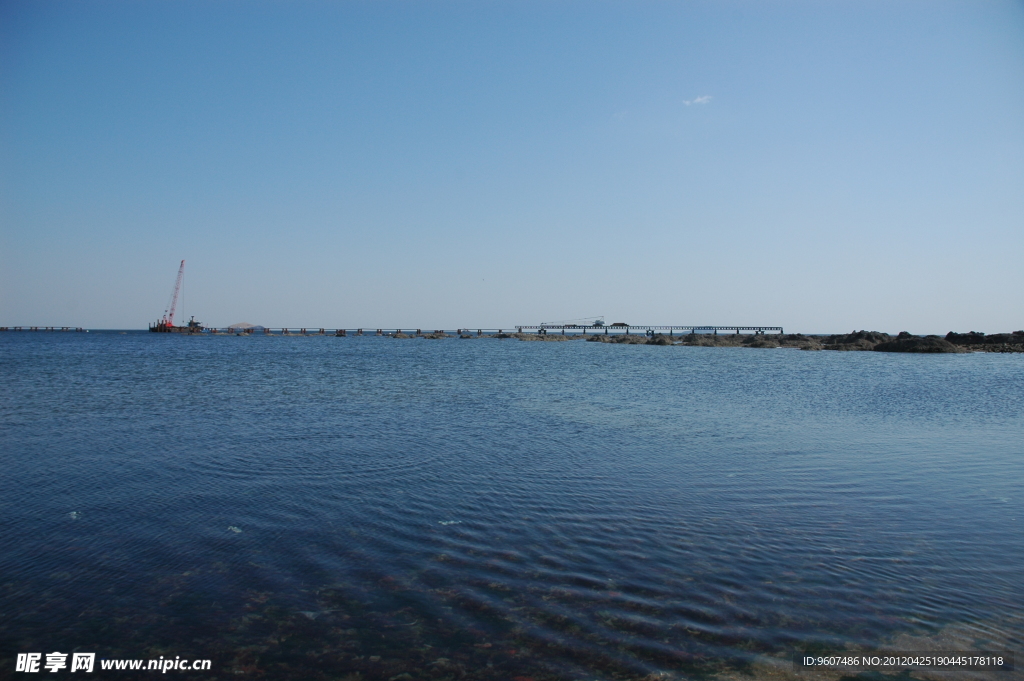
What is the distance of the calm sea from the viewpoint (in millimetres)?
6547

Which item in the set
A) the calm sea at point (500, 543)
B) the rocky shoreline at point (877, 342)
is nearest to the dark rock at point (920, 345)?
the rocky shoreline at point (877, 342)

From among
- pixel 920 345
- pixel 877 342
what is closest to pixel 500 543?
pixel 920 345

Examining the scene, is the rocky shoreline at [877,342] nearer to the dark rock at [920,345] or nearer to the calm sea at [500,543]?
the dark rock at [920,345]

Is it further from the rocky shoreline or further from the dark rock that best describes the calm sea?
the rocky shoreline

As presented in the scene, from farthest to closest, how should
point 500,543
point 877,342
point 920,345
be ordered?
1. point 877,342
2. point 920,345
3. point 500,543

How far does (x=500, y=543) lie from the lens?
31.4 feet

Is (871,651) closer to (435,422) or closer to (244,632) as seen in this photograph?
(244,632)

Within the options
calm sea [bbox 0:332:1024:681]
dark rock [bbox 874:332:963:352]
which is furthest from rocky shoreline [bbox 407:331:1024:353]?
calm sea [bbox 0:332:1024:681]

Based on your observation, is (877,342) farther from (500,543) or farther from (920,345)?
(500,543)

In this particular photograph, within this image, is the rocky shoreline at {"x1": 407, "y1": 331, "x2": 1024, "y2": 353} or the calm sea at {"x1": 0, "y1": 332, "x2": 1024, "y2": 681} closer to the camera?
the calm sea at {"x1": 0, "y1": 332, "x2": 1024, "y2": 681}

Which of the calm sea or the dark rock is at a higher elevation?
the dark rock

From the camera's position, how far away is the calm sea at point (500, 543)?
6.55 metres

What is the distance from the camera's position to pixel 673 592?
25.4 feet

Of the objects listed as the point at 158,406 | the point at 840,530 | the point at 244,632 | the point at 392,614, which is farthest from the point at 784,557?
the point at 158,406
